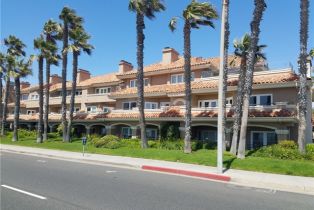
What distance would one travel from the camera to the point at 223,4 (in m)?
16.8

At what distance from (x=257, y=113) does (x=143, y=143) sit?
9.35 meters

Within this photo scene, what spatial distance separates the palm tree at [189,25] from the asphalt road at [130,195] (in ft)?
35.1

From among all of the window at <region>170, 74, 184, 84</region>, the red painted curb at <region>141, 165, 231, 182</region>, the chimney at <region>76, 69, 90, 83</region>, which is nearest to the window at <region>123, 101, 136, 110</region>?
the window at <region>170, 74, 184, 84</region>

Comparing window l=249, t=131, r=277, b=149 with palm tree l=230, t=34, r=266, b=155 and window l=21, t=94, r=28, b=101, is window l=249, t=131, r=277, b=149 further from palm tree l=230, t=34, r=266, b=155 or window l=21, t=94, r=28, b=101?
window l=21, t=94, r=28, b=101

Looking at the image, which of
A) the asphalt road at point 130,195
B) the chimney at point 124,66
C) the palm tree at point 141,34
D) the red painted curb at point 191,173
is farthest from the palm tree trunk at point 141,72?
the chimney at point 124,66

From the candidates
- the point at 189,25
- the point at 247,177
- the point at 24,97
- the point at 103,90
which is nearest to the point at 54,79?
the point at 24,97

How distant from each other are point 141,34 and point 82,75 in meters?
31.7

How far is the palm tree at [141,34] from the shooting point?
89.8 feet

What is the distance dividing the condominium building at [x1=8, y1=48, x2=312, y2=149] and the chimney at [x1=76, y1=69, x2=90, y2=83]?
359 cm

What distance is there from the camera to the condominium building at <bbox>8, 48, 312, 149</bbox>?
2625cm

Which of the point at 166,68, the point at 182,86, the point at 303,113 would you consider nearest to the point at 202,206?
the point at 303,113

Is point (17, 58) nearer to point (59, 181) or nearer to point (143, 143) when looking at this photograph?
point (143, 143)

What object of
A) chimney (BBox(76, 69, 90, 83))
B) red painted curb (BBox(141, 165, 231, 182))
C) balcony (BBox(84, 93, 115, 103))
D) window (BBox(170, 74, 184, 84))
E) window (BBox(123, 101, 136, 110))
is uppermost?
chimney (BBox(76, 69, 90, 83))

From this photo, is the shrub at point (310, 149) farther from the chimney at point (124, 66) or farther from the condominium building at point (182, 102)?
the chimney at point (124, 66)
